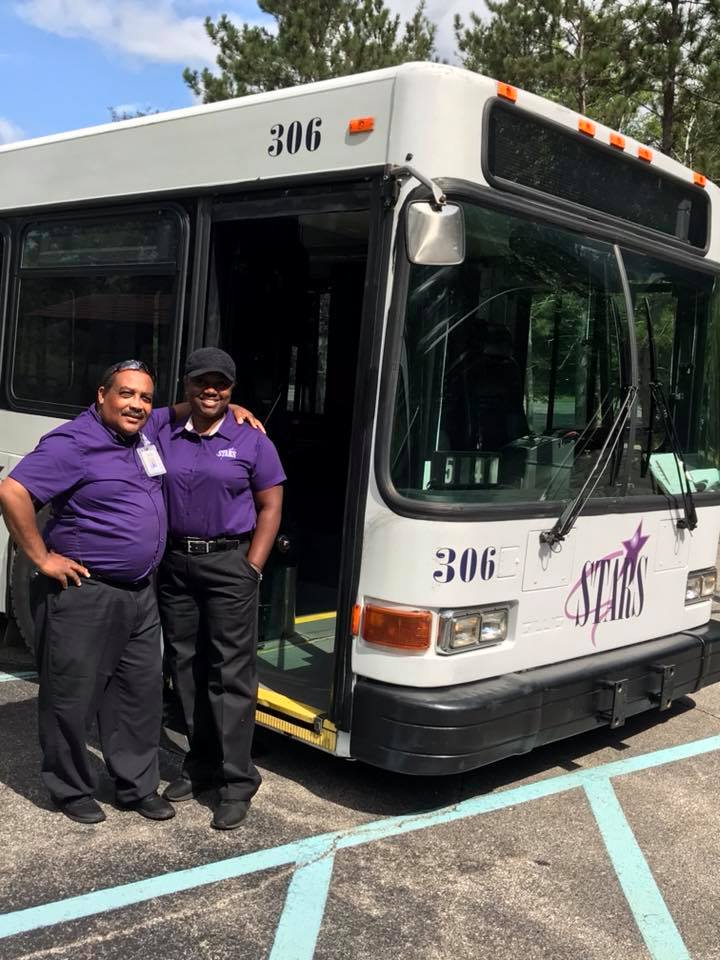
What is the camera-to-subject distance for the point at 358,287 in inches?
219

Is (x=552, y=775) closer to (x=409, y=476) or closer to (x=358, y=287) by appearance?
(x=409, y=476)

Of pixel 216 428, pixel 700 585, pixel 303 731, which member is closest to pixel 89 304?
pixel 216 428

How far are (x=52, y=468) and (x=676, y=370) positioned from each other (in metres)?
2.86

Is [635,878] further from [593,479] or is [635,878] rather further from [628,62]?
[628,62]

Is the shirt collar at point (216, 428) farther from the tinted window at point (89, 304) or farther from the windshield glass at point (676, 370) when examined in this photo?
the windshield glass at point (676, 370)

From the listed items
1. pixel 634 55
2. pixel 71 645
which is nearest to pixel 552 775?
pixel 71 645

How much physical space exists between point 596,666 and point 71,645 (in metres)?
2.12

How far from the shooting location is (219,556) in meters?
3.63

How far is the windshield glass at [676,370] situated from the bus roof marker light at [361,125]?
4.04 ft

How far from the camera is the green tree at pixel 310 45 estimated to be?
16.3 metres

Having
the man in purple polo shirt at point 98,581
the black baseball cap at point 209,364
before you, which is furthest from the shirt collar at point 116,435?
the black baseball cap at point 209,364

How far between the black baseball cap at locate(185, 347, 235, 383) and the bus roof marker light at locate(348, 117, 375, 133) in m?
0.99

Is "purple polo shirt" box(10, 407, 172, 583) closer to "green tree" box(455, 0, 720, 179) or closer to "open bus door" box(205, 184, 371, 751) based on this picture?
"open bus door" box(205, 184, 371, 751)

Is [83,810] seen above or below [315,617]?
below
